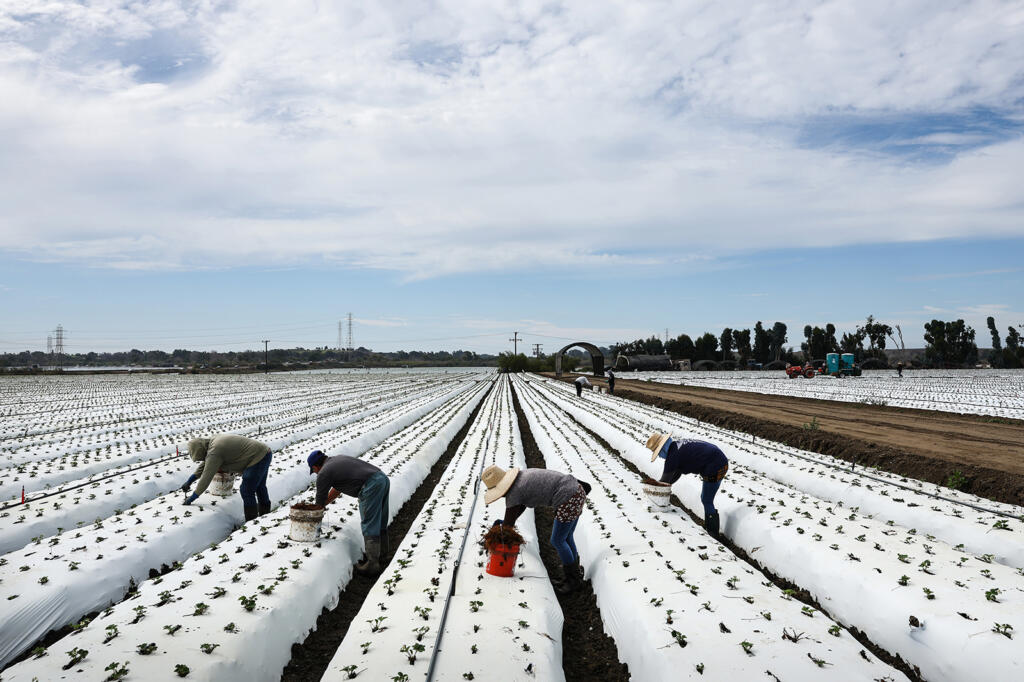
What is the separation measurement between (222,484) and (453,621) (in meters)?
5.46

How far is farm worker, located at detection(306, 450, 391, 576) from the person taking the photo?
717cm

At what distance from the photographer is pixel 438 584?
614cm

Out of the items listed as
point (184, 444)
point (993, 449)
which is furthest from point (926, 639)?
point (184, 444)

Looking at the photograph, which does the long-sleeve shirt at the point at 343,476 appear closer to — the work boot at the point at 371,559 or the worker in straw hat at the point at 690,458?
the work boot at the point at 371,559

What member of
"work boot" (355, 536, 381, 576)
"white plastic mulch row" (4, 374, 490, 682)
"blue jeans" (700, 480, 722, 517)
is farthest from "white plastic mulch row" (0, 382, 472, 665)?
"blue jeans" (700, 480, 722, 517)

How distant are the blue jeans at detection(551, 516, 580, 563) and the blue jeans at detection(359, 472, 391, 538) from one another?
2.10 m

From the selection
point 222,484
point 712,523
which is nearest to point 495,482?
point 712,523

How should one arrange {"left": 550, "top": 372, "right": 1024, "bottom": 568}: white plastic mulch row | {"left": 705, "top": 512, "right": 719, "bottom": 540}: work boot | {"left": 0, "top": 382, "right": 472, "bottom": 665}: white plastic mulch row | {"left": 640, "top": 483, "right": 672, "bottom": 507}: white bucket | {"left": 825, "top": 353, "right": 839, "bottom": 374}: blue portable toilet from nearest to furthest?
{"left": 0, "top": 382, "right": 472, "bottom": 665}: white plastic mulch row < {"left": 550, "top": 372, "right": 1024, "bottom": 568}: white plastic mulch row < {"left": 705, "top": 512, "right": 719, "bottom": 540}: work boot < {"left": 640, "top": 483, "right": 672, "bottom": 507}: white bucket < {"left": 825, "top": 353, "right": 839, "bottom": 374}: blue portable toilet

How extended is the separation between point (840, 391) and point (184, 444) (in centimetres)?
3524

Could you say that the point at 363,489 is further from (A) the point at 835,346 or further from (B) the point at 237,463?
(A) the point at 835,346

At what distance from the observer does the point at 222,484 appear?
9062 millimetres

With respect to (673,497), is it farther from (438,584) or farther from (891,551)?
(438,584)

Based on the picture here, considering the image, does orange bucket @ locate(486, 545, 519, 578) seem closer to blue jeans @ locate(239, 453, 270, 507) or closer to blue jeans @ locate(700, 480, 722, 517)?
blue jeans @ locate(700, 480, 722, 517)

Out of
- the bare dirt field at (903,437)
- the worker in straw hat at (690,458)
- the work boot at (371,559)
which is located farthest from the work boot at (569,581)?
the bare dirt field at (903,437)
